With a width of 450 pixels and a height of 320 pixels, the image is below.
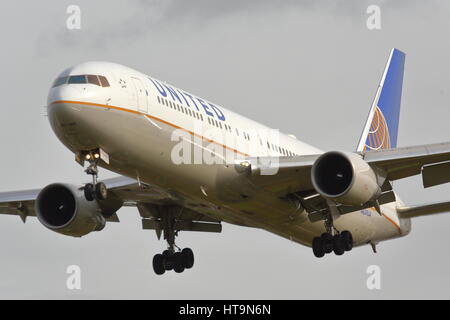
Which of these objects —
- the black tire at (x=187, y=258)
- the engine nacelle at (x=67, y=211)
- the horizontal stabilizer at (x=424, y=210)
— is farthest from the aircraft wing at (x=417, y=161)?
the engine nacelle at (x=67, y=211)

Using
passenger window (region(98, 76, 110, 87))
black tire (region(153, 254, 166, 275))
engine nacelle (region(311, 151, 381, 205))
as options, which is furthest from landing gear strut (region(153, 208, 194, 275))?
passenger window (region(98, 76, 110, 87))

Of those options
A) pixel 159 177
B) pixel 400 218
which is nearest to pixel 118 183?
pixel 159 177

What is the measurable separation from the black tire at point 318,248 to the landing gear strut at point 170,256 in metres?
5.06

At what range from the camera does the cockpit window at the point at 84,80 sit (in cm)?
3042

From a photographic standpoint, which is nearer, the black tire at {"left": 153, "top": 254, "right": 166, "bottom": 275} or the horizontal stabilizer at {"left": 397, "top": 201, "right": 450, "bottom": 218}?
the horizontal stabilizer at {"left": 397, "top": 201, "right": 450, "bottom": 218}

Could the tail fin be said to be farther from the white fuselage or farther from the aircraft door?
the aircraft door

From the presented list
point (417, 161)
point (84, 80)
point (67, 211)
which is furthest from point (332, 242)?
point (84, 80)

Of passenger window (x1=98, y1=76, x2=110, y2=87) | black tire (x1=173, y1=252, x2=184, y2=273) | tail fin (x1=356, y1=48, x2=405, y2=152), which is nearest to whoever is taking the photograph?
passenger window (x1=98, y1=76, x2=110, y2=87)

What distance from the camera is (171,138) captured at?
3145 cm

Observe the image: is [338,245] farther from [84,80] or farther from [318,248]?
[84,80]

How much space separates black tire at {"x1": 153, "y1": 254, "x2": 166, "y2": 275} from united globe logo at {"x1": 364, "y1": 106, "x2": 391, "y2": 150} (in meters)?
11.3

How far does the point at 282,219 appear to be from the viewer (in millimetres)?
36156

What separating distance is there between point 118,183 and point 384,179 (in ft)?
30.5

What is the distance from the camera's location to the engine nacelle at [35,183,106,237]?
3725 cm
